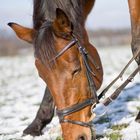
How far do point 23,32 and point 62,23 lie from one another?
18.6 inches

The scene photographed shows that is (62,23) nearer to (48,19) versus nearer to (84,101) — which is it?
(48,19)

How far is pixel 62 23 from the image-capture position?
302 cm

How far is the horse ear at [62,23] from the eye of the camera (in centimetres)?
295

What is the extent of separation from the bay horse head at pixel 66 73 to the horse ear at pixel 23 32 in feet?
0.49

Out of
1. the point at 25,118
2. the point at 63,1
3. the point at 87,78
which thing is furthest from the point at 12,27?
the point at 25,118

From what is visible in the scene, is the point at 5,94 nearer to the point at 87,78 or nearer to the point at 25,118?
the point at 25,118

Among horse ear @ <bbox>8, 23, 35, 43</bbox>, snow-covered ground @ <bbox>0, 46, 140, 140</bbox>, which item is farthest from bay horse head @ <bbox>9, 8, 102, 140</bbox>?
snow-covered ground @ <bbox>0, 46, 140, 140</bbox>

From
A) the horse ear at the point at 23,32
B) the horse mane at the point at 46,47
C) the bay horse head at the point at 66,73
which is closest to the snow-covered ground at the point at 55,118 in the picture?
the bay horse head at the point at 66,73

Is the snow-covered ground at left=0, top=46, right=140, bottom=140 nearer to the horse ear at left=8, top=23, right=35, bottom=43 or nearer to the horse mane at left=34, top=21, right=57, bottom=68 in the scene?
the horse mane at left=34, top=21, right=57, bottom=68

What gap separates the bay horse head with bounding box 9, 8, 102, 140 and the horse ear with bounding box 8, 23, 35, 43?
0.49ft

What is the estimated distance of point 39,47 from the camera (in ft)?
10.1

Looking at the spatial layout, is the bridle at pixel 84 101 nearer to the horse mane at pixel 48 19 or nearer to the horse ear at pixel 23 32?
the horse mane at pixel 48 19

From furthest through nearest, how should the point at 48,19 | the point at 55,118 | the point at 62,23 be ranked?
1. the point at 55,118
2. the point at 48,19
3. the point at 62,23

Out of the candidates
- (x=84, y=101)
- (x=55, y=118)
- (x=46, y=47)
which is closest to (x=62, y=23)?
(x=46, y=47)
